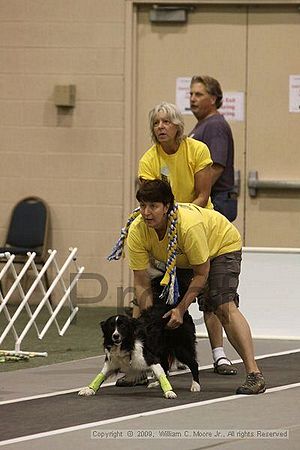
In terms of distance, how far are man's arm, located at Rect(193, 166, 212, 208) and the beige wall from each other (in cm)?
347

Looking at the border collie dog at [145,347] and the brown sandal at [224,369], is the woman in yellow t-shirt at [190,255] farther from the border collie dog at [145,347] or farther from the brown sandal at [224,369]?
the brown sandal at [224,369]

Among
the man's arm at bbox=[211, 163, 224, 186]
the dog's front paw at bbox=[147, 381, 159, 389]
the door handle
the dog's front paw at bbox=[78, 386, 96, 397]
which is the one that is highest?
the man's arm at bbox=[211, 163, 224, 186]

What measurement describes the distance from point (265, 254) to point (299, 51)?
2214 millimetres

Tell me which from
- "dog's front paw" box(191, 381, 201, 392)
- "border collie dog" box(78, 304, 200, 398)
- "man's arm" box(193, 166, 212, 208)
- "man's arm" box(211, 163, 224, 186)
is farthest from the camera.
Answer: "man's arm" box(211, 163, 224, 186)

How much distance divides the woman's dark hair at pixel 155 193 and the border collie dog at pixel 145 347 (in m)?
0.59

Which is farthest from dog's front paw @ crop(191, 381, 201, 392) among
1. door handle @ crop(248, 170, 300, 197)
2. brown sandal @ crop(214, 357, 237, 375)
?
door handle @ crop(248, 170, 300, 197)

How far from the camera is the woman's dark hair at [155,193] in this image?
5.66m

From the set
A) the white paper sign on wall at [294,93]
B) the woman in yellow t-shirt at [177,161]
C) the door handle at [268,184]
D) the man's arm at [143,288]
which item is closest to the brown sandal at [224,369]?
the woman in yellow t-shirt at [177,161]

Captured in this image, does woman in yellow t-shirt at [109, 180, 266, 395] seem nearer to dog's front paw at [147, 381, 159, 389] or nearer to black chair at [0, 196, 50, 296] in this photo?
dog's front paw at [147, 381, 159, 389]

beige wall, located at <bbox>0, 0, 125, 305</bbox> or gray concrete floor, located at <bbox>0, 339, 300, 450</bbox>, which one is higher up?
beige wall, located at <bbox>0, 0, 125, 305</bbox>

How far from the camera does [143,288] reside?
19.9ft

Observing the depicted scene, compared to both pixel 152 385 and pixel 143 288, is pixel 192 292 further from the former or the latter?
pixel 152 385

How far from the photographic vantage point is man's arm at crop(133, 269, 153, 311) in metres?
6.02

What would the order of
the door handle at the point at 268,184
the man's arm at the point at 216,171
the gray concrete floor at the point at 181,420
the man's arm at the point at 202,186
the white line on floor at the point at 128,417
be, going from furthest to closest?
the door handle at the point at 268,184, the man's arm at the point at 216,171, the man's arm at the point at 202,186, the white line on floor at the point at 128,417, the gray concrete floor at the point at 181,420
